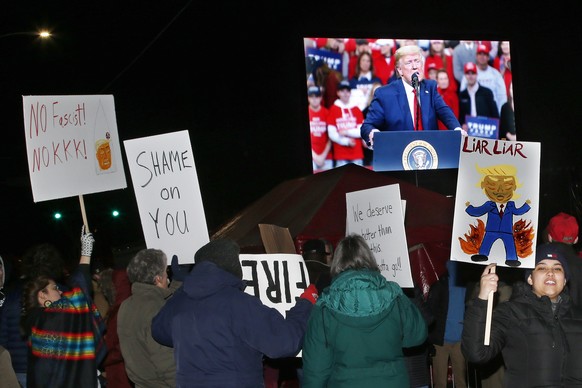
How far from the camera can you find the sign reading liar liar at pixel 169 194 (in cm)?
676

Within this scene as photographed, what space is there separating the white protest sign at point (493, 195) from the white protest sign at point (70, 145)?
8.33ft

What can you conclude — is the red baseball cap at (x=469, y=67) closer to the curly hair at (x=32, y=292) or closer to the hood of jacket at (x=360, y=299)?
the curly hair at (x=32, y=292)

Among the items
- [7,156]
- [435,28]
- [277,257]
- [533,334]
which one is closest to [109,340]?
[277,257]

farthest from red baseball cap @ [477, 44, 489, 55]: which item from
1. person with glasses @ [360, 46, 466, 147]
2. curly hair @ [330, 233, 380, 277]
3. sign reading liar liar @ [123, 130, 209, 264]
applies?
curly hair @ [330, 233, 380, 277]

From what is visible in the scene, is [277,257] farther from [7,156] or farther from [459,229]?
[7,156]

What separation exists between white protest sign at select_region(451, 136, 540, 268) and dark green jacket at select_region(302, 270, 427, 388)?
0.80 metres

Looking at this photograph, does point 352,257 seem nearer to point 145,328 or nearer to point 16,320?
point 145,328

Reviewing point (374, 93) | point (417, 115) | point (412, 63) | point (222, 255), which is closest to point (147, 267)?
point (222, 255)

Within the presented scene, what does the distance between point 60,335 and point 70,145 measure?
1525 mm

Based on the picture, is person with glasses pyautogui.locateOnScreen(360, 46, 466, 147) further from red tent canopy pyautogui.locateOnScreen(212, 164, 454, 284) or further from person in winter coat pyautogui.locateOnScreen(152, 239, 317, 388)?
person in winter coat pyautogui.locateOnScreen(152, 239, 317, 388)

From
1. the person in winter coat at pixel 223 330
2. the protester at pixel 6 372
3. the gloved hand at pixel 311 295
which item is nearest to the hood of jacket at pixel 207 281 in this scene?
the person in winter coat at pixel 223 330

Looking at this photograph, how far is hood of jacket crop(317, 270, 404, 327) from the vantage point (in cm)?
525

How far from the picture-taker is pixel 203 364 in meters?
5.29

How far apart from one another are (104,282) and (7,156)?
20.0 meters
